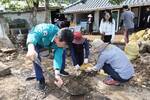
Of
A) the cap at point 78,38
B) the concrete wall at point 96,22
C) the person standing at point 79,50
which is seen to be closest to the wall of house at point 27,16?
the concrete wall at point 96,22

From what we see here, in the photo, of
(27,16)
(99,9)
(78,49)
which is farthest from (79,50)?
(99,9)

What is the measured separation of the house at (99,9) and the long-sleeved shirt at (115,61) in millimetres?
10376

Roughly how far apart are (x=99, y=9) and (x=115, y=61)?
13084mm

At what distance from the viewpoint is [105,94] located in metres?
A: 4.89

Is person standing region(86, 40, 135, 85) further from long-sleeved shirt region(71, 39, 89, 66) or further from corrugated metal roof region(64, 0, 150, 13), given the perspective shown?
corrugated metal roof region(64, 0, 150, 13)

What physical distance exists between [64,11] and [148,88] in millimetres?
15701

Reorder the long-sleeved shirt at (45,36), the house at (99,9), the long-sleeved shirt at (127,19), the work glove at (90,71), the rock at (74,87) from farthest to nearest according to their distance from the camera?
the house at (99,9) < the long-sleeved shirt at (127,19) < the work glove at (90,71) < the rock at (74,87) < the long-sleeved shirt at (45,36)

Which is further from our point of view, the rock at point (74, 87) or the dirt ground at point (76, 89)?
the dirt ground at point (76, 89)

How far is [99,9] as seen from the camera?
17.5m

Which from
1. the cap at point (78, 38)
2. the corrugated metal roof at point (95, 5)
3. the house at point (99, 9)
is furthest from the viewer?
the house at point (99, 9)

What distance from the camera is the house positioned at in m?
15.5

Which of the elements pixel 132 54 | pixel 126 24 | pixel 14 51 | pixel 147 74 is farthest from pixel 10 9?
pixel 147 74

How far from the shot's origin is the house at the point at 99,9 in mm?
15500

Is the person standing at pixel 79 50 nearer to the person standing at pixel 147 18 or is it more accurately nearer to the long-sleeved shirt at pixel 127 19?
the long-sleeved shirt at pixel 127 19
